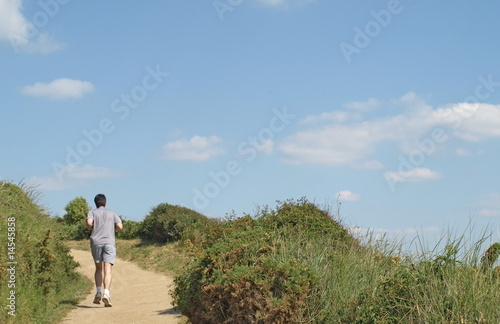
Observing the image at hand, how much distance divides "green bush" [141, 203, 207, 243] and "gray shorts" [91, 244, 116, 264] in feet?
38.4

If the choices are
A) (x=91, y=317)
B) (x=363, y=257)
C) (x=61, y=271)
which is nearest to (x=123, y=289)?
(x=61, y=271)

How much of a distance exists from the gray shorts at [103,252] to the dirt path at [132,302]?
1.17m

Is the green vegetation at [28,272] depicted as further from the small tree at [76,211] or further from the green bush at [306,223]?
the small tree at [76,211]

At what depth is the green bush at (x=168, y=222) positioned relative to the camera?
2542 centimetres

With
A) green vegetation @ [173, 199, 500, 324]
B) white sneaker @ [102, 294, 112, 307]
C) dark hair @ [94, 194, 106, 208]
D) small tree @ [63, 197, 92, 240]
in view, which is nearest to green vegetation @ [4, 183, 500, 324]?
green vegetation @ [173, 199, 500, 324]

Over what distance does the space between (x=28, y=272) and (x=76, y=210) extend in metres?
30.9

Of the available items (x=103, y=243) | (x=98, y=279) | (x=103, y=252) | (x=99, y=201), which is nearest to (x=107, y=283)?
(x=98, y=279)

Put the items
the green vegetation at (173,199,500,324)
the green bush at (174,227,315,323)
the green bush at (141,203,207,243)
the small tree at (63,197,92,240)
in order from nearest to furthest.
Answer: the green vegetation at (173,199,500,324)
the green bush at (174,227,315,323)
the green bush at (141,203,207,243)
the small tree at (63,197,92,240)

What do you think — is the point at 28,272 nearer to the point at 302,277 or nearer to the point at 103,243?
the point at 103,243

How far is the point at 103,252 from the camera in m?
12.9

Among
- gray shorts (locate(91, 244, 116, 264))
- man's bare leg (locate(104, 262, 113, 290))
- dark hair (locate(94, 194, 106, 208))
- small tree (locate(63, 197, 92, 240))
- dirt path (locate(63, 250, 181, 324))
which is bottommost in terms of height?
dirt path (locate(63, 250, 181, 324))

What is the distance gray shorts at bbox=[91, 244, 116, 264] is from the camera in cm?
1282

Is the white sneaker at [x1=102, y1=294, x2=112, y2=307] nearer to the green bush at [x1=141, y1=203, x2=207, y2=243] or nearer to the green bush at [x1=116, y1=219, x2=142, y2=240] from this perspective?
the green bush at [x1=141, y1=203, x2=207, y2=243]

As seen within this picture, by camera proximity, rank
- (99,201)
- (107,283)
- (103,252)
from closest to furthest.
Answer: (107,283) → (103,252) → (99,201)
